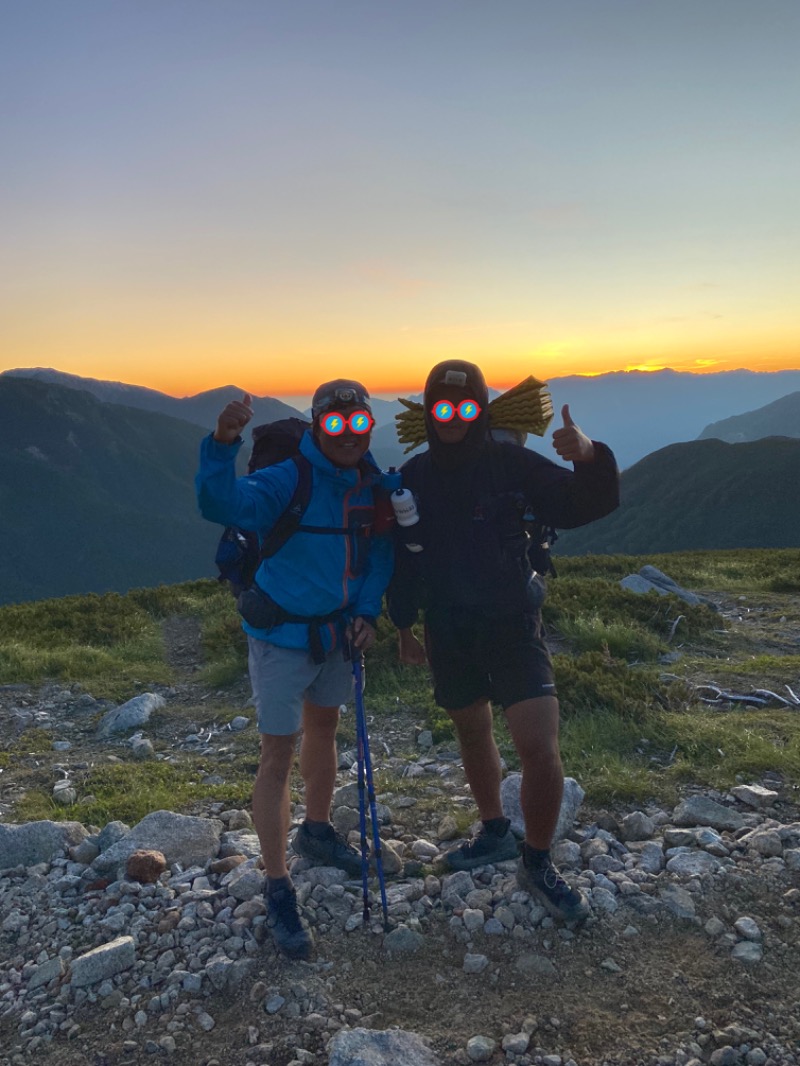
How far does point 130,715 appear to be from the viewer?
26.9 feet

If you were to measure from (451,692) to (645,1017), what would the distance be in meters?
1.71

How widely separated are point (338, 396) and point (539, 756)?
6.79 feet

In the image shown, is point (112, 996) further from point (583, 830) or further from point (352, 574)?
point (583, 830)

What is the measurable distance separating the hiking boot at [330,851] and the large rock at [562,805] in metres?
1.00

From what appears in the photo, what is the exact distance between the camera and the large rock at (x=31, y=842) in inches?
194

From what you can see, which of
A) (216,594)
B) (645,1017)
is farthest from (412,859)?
(216,594)

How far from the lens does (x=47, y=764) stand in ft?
23.1

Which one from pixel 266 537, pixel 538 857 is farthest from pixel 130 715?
pixel 538 857

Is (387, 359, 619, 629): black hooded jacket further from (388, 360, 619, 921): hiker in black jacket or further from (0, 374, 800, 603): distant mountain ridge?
(0, 374, 800, 603): distant mountain ridge

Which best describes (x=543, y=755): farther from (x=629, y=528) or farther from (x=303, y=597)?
(x=629, y=528)

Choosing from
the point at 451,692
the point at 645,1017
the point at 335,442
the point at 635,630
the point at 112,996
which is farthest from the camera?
the point at 635,630

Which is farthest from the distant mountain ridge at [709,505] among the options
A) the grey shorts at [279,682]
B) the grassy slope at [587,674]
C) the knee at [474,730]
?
the grey shorts at [279,682]

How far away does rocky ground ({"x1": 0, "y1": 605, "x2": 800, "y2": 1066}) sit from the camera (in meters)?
3.28

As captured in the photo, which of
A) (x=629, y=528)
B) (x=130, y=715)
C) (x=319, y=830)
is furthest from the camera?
(x=629, y=528)
